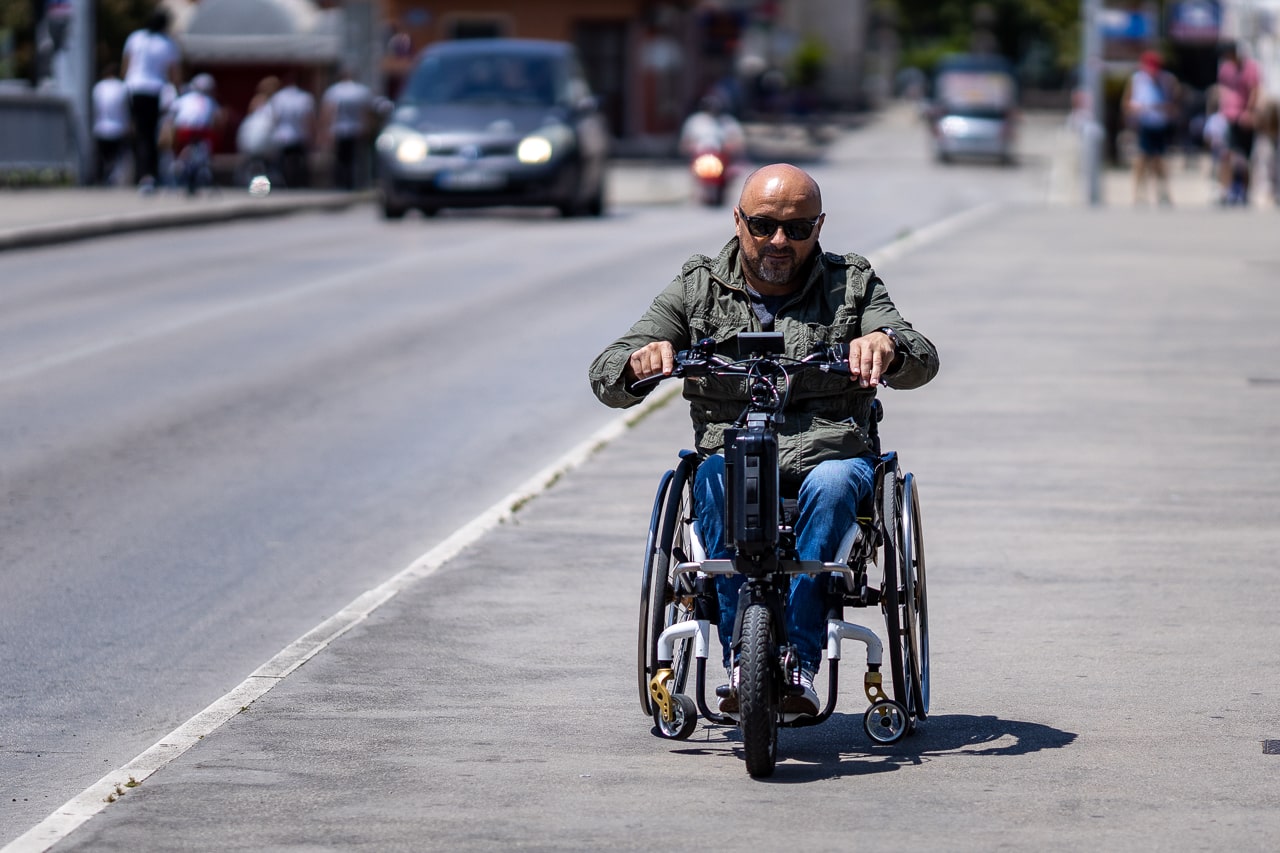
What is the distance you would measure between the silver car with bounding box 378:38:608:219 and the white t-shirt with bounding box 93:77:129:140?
15.8 ft

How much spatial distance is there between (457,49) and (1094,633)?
68.2 feet

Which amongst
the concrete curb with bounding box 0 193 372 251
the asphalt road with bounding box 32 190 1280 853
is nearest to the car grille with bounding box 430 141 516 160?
the concrete curb with bounding box 0 193 372 251

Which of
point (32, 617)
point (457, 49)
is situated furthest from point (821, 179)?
point (32, 617)

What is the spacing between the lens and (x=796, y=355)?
5.71 metres

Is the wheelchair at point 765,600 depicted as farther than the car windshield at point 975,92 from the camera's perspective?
No

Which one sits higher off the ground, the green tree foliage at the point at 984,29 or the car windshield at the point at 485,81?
the car windshield at the point at 485,81

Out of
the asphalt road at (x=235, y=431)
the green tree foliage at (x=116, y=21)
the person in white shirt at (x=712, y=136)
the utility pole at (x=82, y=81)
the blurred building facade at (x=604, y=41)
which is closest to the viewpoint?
the asphalt road at (x=235, y=431)

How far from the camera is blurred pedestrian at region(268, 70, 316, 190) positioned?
106 ft

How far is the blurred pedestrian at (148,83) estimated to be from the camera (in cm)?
2836

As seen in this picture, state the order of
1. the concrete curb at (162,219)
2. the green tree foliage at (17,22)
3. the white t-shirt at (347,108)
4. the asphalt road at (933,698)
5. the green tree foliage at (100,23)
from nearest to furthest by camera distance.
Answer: the asphalt road at (933,698)
the concrete curb at (162,219)
the white t-shirt at (347,108)
the green tree foliage at (17,22)
the green tree foliage at (100,23)

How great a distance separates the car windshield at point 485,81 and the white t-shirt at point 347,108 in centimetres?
597

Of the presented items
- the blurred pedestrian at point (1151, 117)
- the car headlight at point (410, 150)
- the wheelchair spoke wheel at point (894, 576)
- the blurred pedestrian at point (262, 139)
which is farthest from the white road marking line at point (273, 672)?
the blurred pedestrian at point (262, 139)

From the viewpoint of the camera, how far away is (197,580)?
852 centimetres

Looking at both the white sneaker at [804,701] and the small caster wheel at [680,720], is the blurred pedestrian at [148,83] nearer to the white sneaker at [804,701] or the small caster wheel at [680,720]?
the small caster wheel at [680,720]
